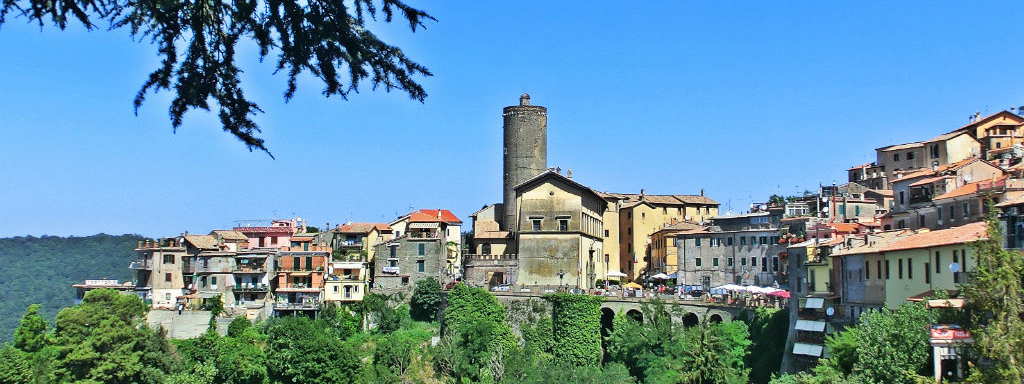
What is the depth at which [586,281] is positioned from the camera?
242 ft

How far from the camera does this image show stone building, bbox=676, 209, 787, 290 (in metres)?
73.7

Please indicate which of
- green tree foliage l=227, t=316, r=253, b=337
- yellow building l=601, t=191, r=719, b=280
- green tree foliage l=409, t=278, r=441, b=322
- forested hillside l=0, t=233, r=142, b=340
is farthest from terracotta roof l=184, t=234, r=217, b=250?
forested hillside l=0, t=233, r=142, b=340

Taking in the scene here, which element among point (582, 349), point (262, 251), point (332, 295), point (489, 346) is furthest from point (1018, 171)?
point (262, 251)

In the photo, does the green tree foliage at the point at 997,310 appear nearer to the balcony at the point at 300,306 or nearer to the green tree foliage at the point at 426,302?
the green tree foliage at the point at 426,302

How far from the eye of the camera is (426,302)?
2763 inches

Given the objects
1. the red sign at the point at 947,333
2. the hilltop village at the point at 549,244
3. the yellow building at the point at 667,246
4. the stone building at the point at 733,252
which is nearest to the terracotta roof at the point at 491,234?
the hilltop village at the point at 549,244

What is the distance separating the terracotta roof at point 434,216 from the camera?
84.9 meters

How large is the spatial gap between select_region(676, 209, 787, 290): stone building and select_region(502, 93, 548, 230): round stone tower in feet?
37.5

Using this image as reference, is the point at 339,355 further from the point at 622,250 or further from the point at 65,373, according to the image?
the point at 622,250

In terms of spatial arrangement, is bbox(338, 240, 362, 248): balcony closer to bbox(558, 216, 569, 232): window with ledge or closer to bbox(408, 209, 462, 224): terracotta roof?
bbox(408, 209, 462, 224): terracotta roof

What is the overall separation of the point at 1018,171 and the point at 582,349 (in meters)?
24.3

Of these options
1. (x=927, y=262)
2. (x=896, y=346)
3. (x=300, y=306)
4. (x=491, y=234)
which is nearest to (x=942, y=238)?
(x=927, y=262)

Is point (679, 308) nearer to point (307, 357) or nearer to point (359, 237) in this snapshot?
point (307, 357)

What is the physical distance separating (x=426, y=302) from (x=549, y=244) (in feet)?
28.3
